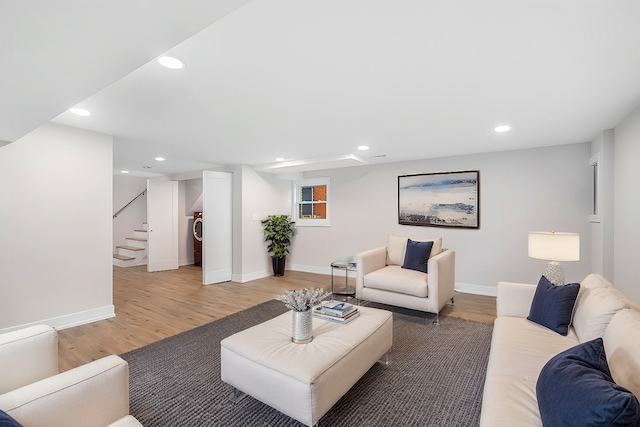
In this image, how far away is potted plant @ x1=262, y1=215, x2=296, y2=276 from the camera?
5973 millimetres

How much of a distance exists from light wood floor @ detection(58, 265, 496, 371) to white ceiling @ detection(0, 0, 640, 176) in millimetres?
2005

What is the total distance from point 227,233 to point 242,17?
4.64m

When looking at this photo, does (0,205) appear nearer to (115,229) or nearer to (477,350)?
(477,350)

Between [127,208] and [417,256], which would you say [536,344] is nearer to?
[417,256]

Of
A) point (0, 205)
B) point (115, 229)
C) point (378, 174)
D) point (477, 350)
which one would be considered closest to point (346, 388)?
point (477, 350)

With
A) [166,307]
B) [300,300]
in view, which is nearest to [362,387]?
[300,300]

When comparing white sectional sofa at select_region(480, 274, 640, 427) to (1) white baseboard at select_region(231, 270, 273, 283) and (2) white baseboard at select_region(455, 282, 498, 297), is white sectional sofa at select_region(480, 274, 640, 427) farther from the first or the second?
(1) white baseboard at select_region(231, 270, 273, 283)

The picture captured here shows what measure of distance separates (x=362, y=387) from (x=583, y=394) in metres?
1.45

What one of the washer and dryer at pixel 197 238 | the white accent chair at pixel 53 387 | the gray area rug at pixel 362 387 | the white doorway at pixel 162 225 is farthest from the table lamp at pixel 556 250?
the white doorway at pixel 162 225

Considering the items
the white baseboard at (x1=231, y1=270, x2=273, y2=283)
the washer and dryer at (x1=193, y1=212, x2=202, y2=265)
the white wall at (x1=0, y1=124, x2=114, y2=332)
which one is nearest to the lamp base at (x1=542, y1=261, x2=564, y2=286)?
the white baseboard at (x1=231, y1=270, x2=273, y2=283)

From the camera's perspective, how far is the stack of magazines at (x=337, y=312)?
236 cm

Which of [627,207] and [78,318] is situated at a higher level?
[627,207]

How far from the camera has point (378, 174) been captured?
553 centimetres

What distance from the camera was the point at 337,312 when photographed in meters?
2.39
